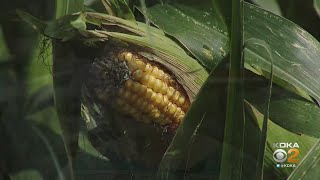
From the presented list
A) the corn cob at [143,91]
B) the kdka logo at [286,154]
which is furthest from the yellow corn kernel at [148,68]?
the kdka logo at [286,154]

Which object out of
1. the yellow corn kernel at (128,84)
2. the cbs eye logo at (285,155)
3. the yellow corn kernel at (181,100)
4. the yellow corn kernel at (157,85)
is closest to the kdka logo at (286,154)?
the cbs eye logo at (285,155)

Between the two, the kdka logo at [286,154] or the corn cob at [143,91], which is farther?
the kdka logo at [286,154]

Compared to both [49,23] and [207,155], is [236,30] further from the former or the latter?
[49,23]

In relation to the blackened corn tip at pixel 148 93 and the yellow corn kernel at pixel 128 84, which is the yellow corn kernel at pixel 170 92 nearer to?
the blackened corn tip at pixel 148 93

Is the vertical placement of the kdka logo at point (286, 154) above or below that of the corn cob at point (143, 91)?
below

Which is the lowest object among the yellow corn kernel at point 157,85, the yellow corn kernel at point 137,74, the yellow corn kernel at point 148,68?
the yellow corn kernel at point 157,85

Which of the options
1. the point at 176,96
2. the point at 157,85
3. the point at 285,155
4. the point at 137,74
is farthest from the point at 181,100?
the point at 285,155

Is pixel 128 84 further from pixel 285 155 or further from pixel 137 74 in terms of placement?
pixel 285 155

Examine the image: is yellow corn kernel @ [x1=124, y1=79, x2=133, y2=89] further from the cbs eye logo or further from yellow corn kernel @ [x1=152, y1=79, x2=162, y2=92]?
the cbs eye logo
